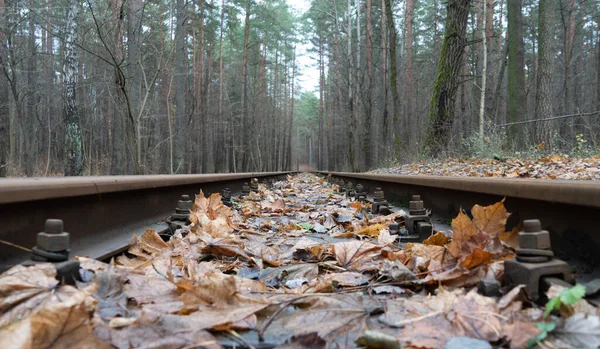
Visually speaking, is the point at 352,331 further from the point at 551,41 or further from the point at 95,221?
the point at 551,41

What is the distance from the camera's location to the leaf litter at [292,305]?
3.39 ft

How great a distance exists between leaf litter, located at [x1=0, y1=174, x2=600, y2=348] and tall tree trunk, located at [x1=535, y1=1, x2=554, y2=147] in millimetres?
10875

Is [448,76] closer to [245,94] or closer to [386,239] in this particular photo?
[386,239]

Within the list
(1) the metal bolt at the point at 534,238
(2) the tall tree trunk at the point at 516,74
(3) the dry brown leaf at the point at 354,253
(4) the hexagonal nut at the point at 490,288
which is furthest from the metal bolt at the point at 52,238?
(2) the tall tree trunk at the point at 516,74

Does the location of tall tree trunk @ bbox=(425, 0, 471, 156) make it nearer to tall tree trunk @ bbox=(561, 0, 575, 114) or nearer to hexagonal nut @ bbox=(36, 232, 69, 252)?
hexagonal nut @ bbox=(36, 232, 69, 252)

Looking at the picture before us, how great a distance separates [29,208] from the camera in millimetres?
1760

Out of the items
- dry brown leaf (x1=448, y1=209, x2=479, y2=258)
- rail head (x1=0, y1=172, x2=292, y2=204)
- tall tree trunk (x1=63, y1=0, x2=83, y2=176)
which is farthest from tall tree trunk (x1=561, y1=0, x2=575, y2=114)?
rail head (x1=0, y1=172, x2=292, y2=204)

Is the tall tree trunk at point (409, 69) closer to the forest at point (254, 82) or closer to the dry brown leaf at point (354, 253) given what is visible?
the forest at point (254, 82)

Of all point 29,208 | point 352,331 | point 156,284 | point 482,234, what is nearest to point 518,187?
point 482,234

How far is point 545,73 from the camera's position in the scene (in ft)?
42.8

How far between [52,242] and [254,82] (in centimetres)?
3032

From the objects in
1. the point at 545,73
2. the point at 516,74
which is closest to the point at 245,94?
the point at 516,74

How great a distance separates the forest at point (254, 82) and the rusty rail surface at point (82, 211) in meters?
4.61

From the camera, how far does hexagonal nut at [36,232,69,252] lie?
4.51 feet
